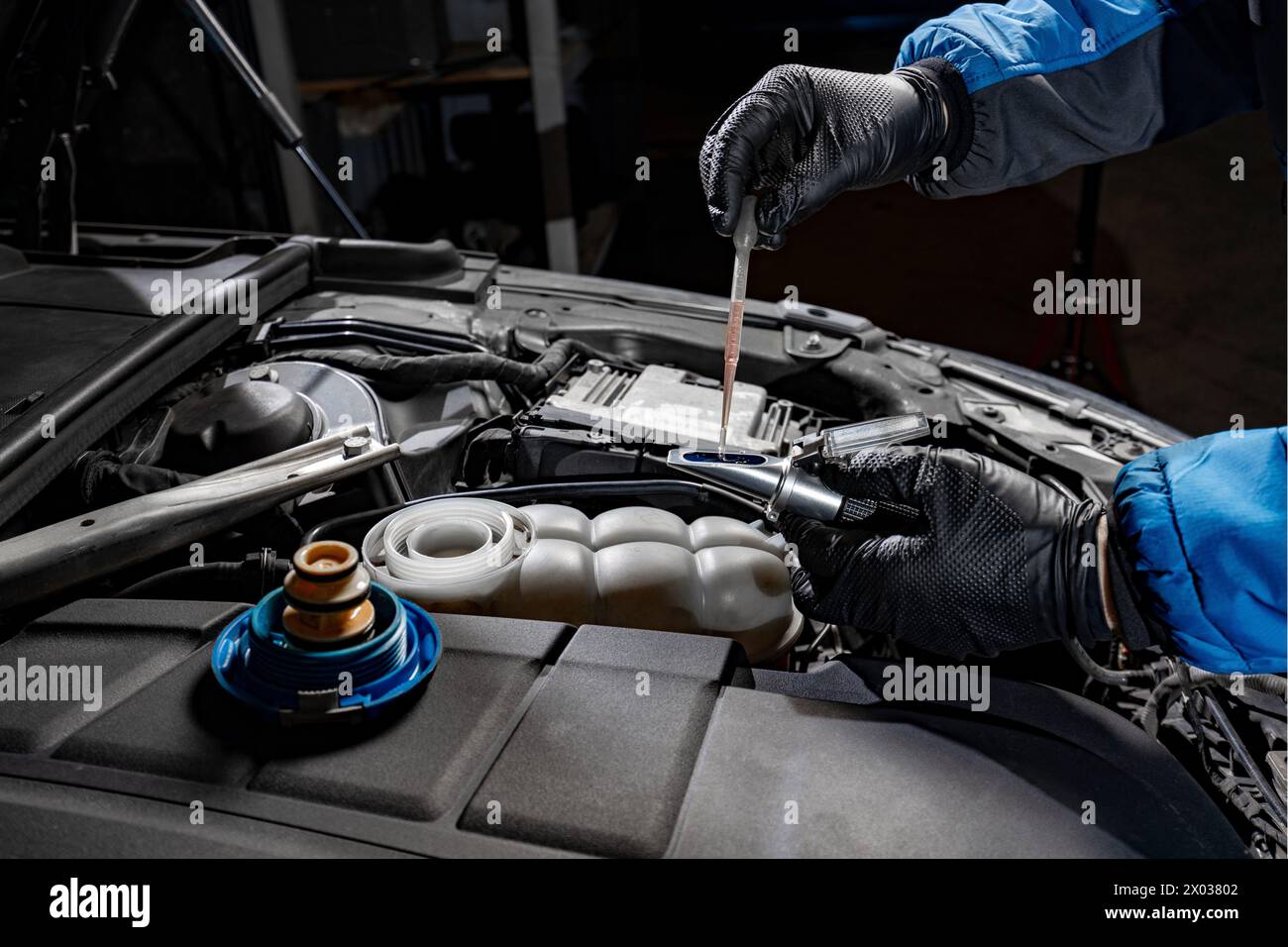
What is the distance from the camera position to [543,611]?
3.66 feet

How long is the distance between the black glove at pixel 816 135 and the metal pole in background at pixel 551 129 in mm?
2187

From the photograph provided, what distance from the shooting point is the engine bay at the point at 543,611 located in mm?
771

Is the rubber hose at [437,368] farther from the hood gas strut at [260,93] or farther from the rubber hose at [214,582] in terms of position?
the hood gas strut at [260,93]

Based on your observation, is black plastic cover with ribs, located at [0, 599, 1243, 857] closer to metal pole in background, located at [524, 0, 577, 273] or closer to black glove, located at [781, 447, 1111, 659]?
black glove, located at [781, 447, 1111, 659]

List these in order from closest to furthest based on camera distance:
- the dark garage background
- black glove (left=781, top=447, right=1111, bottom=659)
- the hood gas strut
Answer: black glove (left=781, top=447, right=1111, bottom=659)
the hood gas strut
the dark garage background

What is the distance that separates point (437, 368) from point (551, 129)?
2185mm

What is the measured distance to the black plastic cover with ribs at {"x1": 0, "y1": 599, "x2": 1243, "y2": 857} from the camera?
74cm

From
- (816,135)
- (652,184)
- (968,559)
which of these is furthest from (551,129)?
(968,559)

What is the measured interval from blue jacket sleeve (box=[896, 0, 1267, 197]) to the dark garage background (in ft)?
7.36

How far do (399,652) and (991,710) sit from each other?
0.56 metres

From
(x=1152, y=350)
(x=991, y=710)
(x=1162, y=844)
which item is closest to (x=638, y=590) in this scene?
(x=991, y=710)

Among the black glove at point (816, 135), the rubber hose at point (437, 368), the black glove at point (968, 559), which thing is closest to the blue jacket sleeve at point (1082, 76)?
the black glove at point (816, 135)

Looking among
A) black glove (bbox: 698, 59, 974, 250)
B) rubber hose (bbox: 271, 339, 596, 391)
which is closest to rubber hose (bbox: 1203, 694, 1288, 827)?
black glove (bbox: 698, 59, 974, 250)
